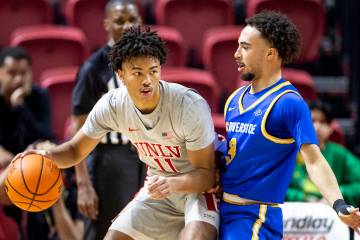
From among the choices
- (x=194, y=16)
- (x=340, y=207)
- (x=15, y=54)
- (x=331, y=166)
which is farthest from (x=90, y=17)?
(x=340, y=207)

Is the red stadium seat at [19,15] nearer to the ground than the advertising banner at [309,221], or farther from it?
farther from it

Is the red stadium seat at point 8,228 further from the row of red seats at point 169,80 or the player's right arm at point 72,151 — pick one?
the player's right arm at point 72,151

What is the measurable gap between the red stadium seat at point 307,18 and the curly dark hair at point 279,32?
2.76m

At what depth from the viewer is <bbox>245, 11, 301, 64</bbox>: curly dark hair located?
3945mm

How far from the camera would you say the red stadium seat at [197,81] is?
5.94m

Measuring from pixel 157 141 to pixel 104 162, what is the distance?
3.40ft

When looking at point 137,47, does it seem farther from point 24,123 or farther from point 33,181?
point 24,123

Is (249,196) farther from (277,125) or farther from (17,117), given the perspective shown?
(17,117)

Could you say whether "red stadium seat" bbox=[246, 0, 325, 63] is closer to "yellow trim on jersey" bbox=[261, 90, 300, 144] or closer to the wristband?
"yellow trim on jersey" bbox=[261, 90, 300, 144]

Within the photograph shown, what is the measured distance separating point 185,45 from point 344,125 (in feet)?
4.47

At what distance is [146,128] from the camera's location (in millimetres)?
3953

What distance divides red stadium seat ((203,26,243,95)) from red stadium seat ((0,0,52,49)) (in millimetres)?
1347

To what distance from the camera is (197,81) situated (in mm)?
5965

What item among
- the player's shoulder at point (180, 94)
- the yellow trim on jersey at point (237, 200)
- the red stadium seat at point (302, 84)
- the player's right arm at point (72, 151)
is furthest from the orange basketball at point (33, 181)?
the red stadium seat at point (302, 84)
